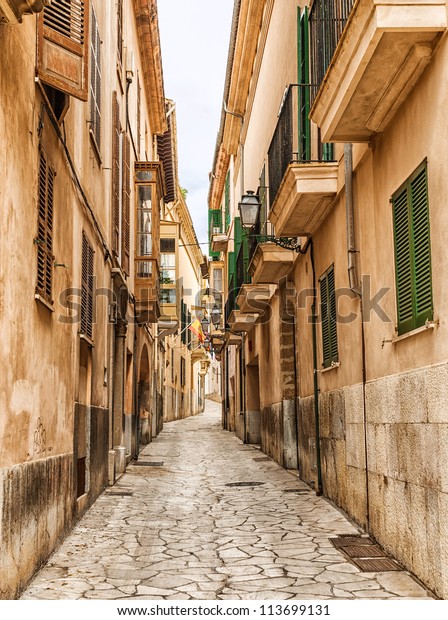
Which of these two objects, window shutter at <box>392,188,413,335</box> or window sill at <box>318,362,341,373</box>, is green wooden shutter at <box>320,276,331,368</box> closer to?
window sill at <box>318,362,341,373</box>

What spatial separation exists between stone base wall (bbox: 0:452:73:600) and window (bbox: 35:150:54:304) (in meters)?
1.57

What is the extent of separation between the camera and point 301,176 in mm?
9250

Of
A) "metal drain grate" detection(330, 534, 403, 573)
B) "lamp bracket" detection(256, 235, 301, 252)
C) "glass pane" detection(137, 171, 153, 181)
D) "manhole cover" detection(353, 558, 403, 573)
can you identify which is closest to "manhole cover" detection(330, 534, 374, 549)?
"metal drain grate" detection(330, 534, 403, 573)

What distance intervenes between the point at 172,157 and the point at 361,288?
22.2 metres

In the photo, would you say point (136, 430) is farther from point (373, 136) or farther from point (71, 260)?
point (373, 136)

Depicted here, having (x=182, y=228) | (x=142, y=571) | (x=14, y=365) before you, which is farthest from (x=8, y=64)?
(x=182, y=228)

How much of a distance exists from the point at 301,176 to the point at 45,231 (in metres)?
3.62

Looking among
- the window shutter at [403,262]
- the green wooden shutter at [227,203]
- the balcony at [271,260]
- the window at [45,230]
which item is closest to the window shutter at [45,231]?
the window at [45,230]

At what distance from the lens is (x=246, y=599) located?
560cm

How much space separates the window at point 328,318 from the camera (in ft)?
32.3

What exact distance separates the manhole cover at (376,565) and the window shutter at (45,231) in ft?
11.9

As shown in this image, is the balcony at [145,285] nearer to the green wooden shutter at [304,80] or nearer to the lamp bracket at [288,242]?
the lamp bracket at [288,242]

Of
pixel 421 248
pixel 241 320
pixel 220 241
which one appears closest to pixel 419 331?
pixel 421 248

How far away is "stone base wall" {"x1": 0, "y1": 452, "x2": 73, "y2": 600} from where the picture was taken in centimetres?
534
